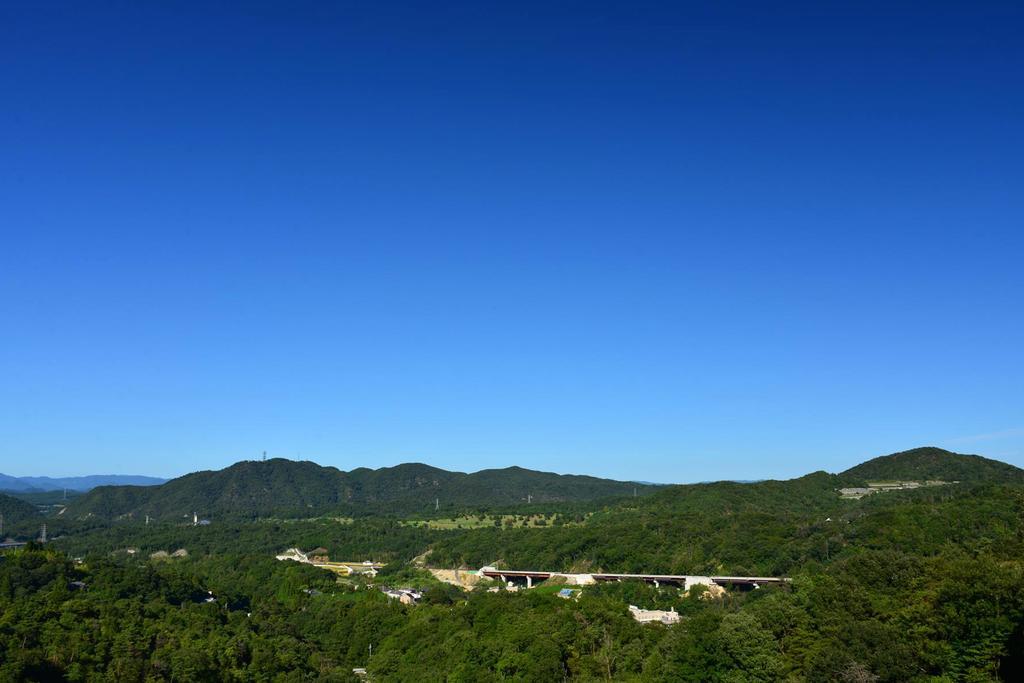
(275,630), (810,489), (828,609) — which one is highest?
(810,489)

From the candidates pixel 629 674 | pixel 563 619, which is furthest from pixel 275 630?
pixel 629 674

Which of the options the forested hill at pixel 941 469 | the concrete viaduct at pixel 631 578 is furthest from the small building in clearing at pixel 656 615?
the forested hill at pixel 941 469

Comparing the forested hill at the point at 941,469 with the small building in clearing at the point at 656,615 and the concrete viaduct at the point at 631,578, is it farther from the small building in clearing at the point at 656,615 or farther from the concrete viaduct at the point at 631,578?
the small building in clearing at the point at 656,615

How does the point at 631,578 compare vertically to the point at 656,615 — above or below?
above

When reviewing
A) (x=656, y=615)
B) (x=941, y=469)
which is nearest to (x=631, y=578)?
(x=656, y=615)

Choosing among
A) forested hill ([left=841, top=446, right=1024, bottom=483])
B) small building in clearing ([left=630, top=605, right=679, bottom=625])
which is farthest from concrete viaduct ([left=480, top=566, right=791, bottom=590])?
forested hill ([left=841, top=446, right=1024, bottom=483])

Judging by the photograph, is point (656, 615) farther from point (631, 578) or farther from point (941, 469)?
point (941, 469)

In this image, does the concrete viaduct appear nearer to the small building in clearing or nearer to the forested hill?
the small building in clearing

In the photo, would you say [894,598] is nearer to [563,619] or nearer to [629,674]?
[629,674]
